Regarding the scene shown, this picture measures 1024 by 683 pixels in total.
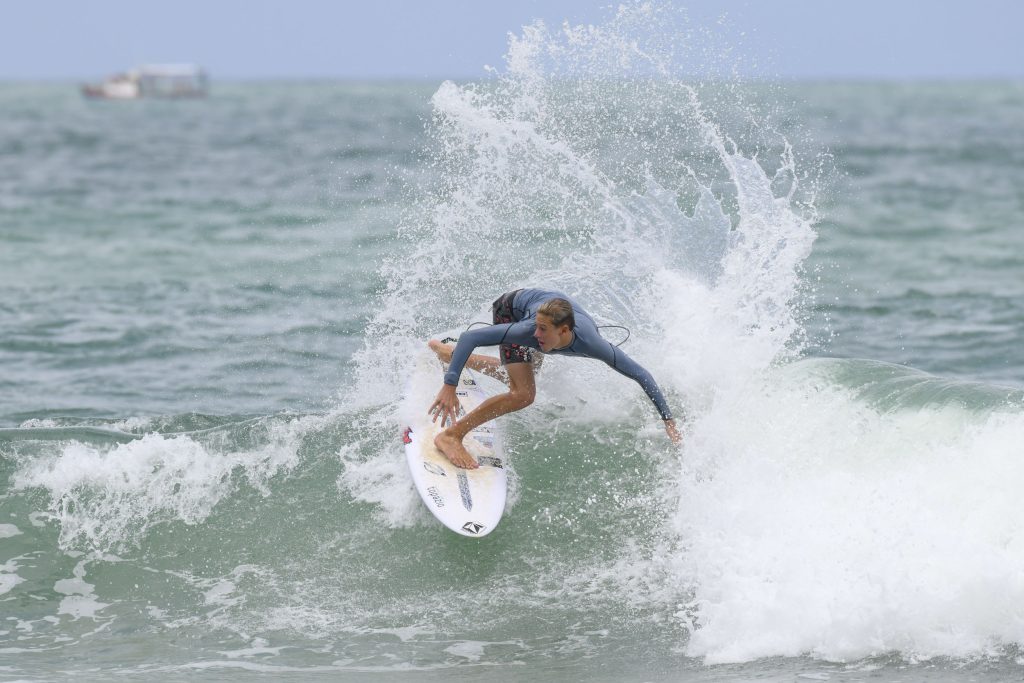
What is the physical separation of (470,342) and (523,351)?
45 centimetres

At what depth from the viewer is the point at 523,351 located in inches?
329

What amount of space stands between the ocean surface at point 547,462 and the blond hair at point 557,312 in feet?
5.07

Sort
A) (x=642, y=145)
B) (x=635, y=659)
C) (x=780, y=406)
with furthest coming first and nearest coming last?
(x=642, y=145) < (x=780, y=406) < (x=635, y=659)

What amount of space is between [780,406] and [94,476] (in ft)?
17.3

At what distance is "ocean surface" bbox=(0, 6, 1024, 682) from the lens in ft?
23.1

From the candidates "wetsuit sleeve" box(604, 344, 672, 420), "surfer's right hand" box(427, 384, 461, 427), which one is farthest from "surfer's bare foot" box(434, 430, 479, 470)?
"wetsuit sleeve" box(604, 344, 672, 420)

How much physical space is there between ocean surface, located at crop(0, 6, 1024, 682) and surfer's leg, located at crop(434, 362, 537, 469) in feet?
1.35

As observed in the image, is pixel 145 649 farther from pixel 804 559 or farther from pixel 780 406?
pixel 780 406

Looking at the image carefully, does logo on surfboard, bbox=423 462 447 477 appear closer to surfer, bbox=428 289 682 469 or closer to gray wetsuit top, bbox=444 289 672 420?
surfer, bbox=428 289 682 469

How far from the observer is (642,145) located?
23.3 m

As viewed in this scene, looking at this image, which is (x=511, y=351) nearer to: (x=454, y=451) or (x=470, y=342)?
(x=470, y=342)

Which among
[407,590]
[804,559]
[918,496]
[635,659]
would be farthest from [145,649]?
[918,496]

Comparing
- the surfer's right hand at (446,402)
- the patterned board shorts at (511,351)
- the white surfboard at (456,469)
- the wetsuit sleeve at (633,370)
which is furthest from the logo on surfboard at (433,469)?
the wetsuit sleeve at (633,370)

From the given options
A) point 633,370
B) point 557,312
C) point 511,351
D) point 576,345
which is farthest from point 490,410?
point 557,312
